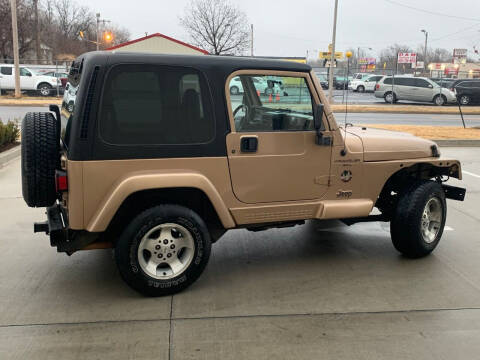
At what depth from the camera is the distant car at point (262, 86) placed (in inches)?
162

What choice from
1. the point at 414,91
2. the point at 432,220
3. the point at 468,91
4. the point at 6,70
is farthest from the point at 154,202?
the point at 468,91

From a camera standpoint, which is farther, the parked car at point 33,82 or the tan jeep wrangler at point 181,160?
the parked car at point 33,82

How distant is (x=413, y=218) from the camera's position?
4.67 meters

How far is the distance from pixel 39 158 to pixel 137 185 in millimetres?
805

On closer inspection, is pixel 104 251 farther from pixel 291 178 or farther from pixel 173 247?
pixel 291 178

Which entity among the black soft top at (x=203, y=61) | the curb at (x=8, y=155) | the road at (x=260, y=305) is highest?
the black soft top at (x=203, y=61)

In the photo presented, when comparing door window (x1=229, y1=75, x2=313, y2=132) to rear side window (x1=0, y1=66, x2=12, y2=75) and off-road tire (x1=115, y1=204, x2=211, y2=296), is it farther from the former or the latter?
rear side window (x1=0, y1=66, x2=12, y2=75)

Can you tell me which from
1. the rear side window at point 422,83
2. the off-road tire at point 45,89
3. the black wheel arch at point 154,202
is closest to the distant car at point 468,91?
the rear side window at point 422,83

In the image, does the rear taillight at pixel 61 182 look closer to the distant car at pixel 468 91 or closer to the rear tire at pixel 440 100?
the rear tire at pixel 440 100

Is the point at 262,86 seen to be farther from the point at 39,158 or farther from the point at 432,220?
the point at 432,220

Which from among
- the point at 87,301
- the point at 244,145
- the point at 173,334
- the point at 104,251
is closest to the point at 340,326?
the point at 173,334

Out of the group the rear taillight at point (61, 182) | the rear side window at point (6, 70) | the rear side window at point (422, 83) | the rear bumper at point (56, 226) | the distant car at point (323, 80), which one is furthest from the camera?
the distant car at point (323, 80)

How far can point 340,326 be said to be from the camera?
11.7 feet

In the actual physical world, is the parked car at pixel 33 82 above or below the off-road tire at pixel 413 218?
above
